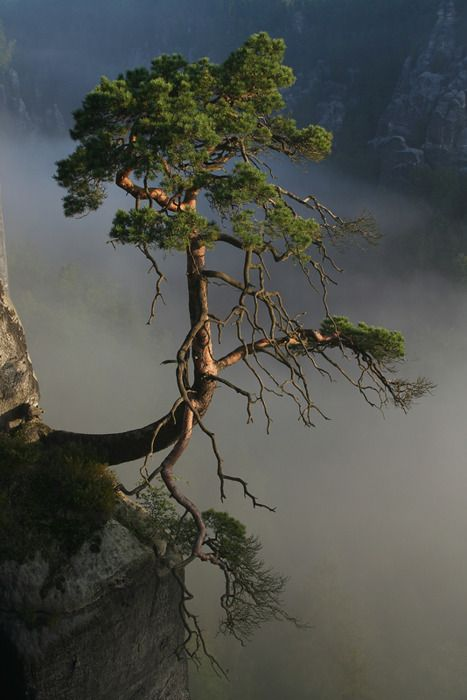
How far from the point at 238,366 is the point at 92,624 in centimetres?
9383

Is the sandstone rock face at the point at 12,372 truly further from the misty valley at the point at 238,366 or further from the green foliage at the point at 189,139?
the green foliage at the point at 189,139

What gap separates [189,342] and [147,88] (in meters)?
3.74

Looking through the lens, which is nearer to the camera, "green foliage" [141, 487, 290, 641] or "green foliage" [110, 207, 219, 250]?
"green foliage" [110, 207, 219, 250]

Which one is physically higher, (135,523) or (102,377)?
(102,377)

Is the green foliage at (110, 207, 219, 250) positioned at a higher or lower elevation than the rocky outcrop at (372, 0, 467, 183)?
lower

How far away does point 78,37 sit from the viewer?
17788cm

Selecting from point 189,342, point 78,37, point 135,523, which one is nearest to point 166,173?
point 189,342

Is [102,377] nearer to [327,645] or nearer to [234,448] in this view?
[234,448]

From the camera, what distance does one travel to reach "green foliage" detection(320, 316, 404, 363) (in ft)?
38.9

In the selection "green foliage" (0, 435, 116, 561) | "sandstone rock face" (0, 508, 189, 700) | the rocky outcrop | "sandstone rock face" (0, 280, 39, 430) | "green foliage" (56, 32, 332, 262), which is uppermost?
the rocky outcrop

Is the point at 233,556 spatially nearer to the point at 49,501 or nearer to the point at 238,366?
the point at 49,501

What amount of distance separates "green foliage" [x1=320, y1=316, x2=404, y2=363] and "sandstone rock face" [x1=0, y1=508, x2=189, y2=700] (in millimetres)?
5177

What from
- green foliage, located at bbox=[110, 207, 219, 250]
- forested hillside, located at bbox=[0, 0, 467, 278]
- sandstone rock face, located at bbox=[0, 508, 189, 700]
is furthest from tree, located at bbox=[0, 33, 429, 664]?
forested hillside, located at bbox=[0, 0, 467, 278]

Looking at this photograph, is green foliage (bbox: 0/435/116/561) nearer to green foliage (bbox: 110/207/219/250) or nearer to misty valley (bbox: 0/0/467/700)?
misty valley (bbox: 0/0/467/700)
